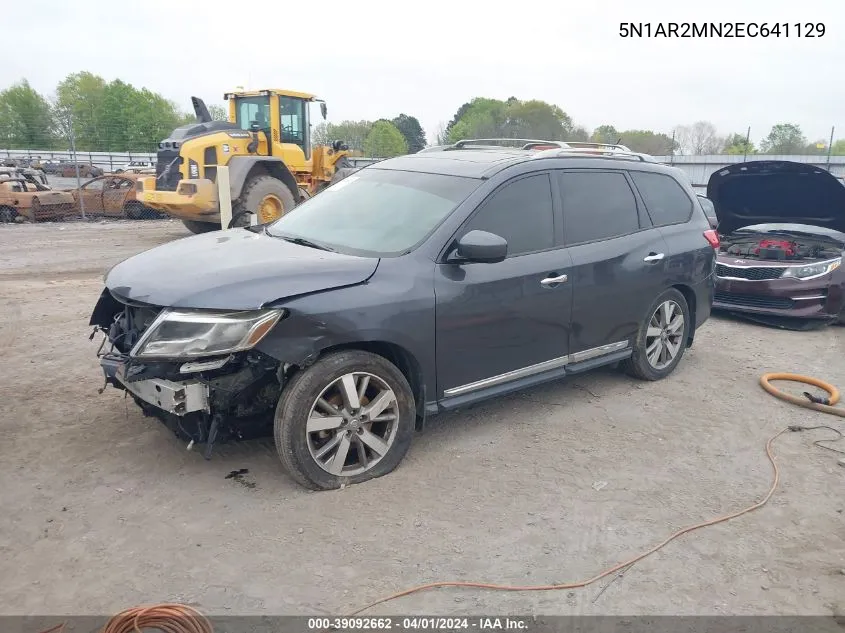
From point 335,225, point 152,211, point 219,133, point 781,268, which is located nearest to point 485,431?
point 335,225

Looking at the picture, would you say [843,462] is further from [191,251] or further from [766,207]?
[766,207]

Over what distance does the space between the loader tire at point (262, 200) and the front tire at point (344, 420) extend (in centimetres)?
886

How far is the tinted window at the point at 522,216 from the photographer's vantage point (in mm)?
4305

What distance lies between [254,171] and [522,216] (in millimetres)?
9324

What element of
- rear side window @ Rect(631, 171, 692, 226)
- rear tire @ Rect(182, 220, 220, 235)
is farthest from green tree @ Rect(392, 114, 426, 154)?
rear side window @ Rect(631, 171, 692, 226)

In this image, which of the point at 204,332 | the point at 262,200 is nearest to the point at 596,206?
the point at 204,332

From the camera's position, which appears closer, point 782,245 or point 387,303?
point 387,303

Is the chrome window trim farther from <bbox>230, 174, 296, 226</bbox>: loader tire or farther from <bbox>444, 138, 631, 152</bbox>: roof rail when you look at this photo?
<bbox>230, 174, 296, 226</bbox>: loader tire

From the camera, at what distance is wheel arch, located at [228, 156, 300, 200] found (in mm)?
12188

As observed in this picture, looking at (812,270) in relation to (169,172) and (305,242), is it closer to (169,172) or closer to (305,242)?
(305,242)

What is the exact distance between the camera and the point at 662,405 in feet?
17.0

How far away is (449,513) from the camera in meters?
3.53

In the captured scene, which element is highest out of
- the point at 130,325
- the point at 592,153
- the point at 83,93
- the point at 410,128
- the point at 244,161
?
the point at 83,93

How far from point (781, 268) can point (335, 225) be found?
5.51 metres
